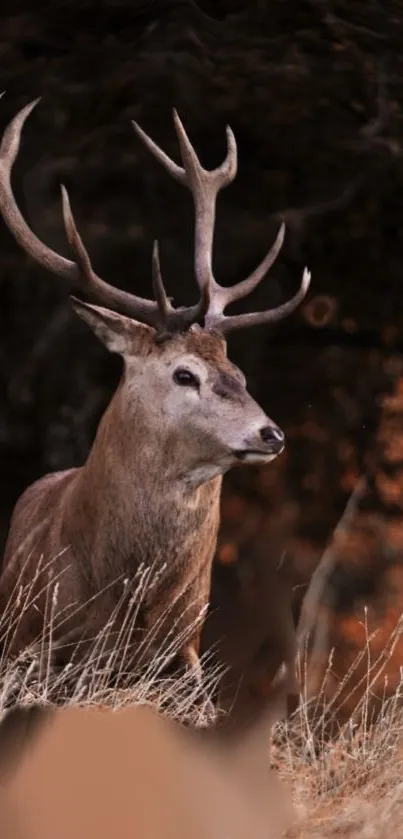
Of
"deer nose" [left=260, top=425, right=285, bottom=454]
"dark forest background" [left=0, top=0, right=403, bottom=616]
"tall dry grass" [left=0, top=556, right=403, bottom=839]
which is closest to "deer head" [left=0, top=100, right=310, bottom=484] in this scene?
"deer nose" [left=260, top=425, right=285, bottom=454]

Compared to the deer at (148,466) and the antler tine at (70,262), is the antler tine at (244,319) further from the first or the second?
the antler tine at (70,262)

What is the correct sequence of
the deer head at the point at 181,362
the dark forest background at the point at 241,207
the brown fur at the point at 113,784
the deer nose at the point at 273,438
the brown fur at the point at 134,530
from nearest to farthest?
the brown fur at the point at 113,784
the deer nose at the point at 273,438
the deer head at the point at 181,362
the brown fur at the point at 134,530
the dark forest background at the point at 241,207

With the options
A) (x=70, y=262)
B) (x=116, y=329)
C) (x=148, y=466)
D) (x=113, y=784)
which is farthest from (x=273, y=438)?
(x=113, y=784)

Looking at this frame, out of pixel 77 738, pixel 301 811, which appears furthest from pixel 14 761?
pixel 301 811

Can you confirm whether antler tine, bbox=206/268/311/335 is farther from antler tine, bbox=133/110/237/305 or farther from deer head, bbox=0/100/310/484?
antler tine, bbox=133/110/237/305

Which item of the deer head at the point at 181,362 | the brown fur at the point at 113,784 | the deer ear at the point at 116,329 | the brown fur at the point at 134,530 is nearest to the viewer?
the brown fur at the point at 113,784

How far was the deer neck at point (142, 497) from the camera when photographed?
4609mm

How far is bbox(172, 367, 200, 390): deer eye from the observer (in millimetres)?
A: 4523

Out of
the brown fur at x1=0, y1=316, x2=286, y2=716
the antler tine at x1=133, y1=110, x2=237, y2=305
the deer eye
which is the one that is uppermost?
the antler tine at x1=133, y1=110, x2=237, y2=305

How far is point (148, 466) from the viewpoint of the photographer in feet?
15.2

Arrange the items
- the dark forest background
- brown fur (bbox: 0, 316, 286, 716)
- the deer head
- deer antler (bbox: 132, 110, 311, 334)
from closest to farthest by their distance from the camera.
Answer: the deer head, brown fur (bbox: 0, 316, 286, 716), deer antler (bbox: 132, 110, 311, 334), the dark forest background

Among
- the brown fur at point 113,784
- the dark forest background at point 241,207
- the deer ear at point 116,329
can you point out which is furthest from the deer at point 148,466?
the brown fur at point 113,784

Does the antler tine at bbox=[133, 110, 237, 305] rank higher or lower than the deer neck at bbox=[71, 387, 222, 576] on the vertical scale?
higher

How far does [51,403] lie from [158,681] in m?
2.23
